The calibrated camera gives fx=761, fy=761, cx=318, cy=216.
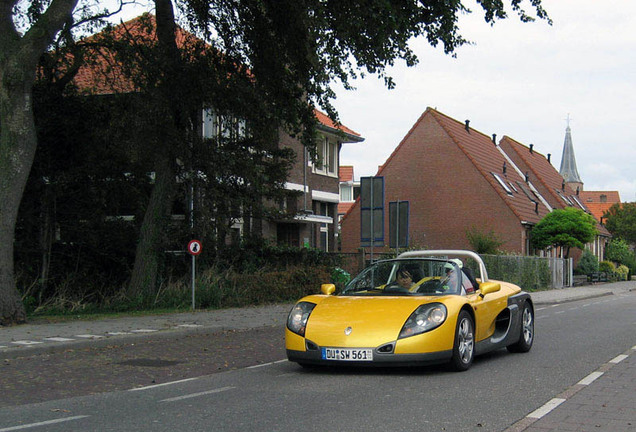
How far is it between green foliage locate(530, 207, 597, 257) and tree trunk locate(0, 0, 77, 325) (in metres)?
34.9

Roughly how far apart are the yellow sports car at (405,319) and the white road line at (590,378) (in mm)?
1317

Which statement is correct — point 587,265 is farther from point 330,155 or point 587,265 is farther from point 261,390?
point 261,390

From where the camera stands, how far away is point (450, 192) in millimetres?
46031

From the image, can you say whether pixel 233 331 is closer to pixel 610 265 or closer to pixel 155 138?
pixel 155 138

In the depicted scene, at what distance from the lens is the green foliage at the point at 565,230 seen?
4300 cm

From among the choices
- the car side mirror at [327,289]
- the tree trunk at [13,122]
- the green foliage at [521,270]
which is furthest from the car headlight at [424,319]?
the green foliage at [521,270]

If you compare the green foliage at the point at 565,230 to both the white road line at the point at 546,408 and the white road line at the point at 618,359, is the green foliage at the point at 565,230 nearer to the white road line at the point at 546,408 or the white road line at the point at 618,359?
the white road line at the point at 618,359

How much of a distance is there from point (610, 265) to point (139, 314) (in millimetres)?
48008

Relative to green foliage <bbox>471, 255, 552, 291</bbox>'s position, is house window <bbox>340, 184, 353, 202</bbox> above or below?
above

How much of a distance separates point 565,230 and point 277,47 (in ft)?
101

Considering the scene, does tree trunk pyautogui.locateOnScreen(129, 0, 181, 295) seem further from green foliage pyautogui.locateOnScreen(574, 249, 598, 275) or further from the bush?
the bush

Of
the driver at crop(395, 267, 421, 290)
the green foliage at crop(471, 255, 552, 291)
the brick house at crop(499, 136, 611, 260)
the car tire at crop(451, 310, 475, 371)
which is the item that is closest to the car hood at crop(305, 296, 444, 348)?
the car tire at crop(451, 310, 475, 371)

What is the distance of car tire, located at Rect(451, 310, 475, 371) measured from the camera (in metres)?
8.72

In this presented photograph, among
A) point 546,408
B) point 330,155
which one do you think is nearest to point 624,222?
point 330,155
